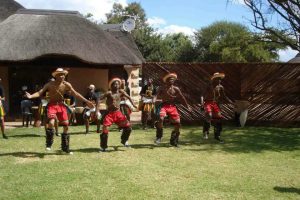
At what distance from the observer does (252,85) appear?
1509 centimetres

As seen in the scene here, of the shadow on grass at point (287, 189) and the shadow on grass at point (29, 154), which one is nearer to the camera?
the shadow on grass at point (287, 189)

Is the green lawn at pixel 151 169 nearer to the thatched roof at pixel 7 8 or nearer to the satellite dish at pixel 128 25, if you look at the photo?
the thatched roof at pixel 7 8

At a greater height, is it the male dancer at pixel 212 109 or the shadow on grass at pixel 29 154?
the male dancer at pixel 212 109

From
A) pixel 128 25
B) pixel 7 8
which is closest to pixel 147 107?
pixel 7 8

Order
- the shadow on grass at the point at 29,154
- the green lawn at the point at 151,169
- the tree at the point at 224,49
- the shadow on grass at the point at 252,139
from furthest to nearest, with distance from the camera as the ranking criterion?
the tree at the point at 224,49
the shadow on grass at the point at 252,139
the shadow on grass at the point at 29,154
the green lawn at the point at 151,169

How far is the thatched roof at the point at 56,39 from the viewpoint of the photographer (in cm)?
1652

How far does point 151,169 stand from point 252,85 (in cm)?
832

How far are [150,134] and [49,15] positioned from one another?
9.55 meters

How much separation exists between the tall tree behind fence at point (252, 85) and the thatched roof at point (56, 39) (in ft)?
11.4

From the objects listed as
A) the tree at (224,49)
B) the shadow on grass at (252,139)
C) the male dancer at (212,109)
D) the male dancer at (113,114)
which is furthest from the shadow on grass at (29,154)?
the tree at (224,49)

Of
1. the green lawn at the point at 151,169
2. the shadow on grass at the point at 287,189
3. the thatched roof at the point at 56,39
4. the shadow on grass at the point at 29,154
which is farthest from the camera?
the thatched roof at the point at 56,39

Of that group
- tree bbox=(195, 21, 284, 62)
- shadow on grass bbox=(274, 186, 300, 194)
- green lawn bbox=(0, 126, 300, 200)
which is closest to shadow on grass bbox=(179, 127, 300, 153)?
green lawn bbox=(0, 126, 300, 200)

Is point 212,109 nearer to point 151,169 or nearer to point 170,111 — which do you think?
point 170,111

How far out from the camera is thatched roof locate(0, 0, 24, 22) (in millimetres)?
20441
